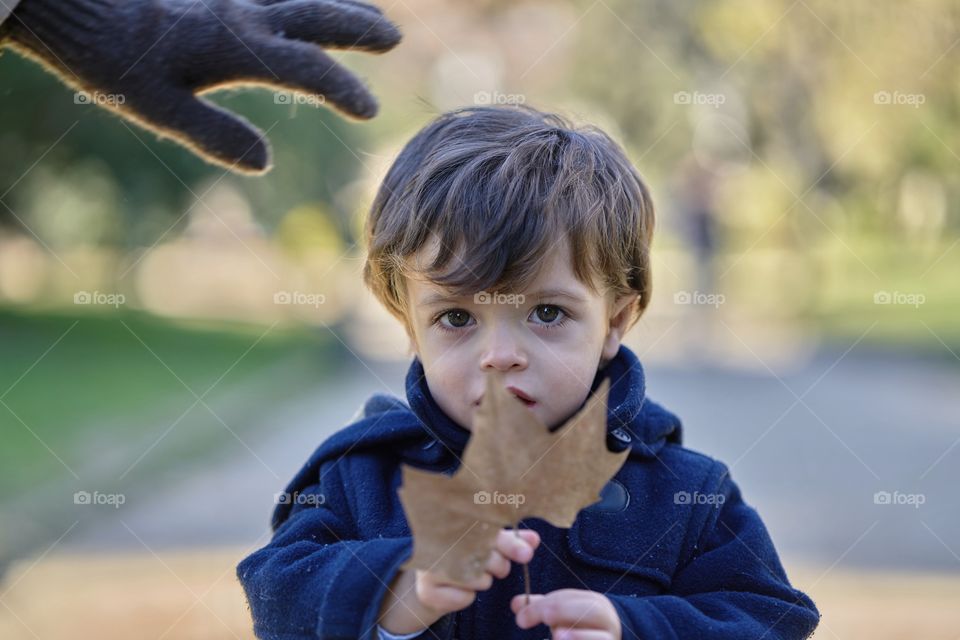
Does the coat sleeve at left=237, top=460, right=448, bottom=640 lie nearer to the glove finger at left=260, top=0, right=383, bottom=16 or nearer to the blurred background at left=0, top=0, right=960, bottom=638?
the blurred background at left=0, top=0, right=960, bottom=638

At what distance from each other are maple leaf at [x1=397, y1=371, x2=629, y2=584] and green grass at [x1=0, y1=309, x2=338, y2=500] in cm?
584

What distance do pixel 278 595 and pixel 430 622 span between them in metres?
0.32

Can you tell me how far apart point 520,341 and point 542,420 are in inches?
6.1

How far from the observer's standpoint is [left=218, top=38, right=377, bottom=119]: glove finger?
2021mm

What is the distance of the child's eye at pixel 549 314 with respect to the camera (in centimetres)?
196

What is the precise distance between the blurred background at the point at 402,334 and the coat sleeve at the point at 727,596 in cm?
108

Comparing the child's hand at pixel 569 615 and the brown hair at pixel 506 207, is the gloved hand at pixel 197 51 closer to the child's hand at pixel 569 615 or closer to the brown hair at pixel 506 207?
the brown hair at pixel 506 207

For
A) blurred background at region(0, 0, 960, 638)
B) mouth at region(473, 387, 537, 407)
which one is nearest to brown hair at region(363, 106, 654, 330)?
mouth at region(473, 387, 537, 407)

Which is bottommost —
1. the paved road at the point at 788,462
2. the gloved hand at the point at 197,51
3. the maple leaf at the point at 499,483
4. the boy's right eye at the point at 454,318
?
the maple leaf at the point at 499,483

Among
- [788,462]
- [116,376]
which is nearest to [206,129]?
[788,462]

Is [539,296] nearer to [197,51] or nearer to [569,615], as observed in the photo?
[569,615]

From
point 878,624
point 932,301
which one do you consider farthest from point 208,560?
point 932,301

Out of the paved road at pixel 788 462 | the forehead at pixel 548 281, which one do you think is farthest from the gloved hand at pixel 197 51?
the paved road at pixel 788 462

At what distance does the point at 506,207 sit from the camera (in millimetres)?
1972
